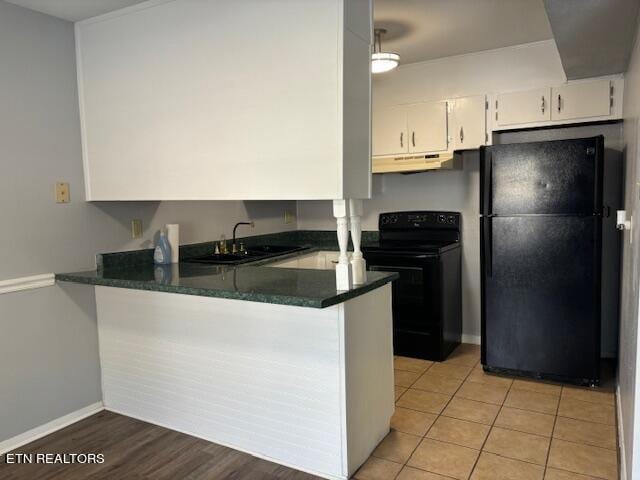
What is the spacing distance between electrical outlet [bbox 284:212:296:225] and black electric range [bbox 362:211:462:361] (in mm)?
1119

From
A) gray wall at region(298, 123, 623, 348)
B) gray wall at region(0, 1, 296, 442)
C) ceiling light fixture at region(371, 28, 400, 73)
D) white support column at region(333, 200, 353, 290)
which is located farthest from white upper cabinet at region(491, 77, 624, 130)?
gray wall at region(0, 1, 296, 442)

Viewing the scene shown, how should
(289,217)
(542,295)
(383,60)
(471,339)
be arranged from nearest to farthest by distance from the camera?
1. (383,60)
2. (542,295)
3. (471,339)
4. (289,217)

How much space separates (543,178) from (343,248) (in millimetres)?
1791

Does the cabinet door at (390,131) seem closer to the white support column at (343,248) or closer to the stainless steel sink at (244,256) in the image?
the stainless steel sink at (244,256)

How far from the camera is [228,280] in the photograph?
2521 millimetres

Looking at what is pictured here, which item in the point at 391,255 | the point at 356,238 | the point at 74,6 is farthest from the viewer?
the point at 391,255

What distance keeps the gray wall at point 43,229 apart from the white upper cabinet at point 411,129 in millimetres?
2202

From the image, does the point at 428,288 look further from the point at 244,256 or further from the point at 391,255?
the point at 244,256

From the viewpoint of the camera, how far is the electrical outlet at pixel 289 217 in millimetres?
4888

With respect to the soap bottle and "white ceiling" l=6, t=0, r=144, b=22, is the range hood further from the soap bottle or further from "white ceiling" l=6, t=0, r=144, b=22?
"white ceiling" l=6, t=0, r=144, b=22

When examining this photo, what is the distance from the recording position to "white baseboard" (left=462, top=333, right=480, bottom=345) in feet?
14.0

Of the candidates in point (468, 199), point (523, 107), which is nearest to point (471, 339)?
point (468, 199)

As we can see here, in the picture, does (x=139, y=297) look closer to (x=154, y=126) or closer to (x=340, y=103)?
(x=154, y=126)

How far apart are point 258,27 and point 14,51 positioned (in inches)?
53.6
